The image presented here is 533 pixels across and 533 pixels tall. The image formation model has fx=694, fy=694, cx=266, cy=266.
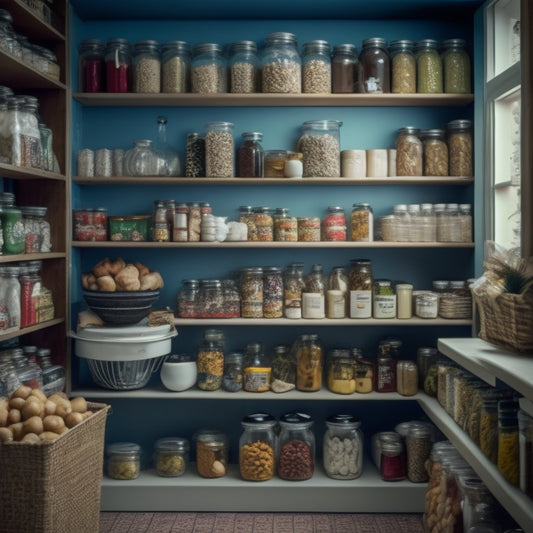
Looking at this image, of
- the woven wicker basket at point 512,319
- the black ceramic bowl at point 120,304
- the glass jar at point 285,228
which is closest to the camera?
the woven wicker basket at point 512,319

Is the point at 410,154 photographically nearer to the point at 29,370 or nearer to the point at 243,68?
the point at 243,68

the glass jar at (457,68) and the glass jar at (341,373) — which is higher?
the glass jar at (457,68)

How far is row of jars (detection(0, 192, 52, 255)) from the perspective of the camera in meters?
2.82

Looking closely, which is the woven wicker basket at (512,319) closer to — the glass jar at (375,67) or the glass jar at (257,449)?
the glass jar at (257,449)

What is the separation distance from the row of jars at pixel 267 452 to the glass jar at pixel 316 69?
1.63 metres

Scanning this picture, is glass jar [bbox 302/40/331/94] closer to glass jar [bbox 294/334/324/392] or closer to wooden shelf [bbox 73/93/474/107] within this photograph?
wooden shelf [bbox 73/93/474/107]

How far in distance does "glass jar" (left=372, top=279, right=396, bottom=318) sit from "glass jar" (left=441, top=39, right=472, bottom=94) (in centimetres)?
104

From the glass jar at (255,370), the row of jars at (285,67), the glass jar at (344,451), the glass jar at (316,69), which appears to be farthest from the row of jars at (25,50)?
the glass jar at (344,451)

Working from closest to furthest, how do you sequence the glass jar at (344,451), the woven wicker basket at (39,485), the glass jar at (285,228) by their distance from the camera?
the woven wicker basket at (39,485) < the glass jar at (344,451) < the glass jar at (285,228)

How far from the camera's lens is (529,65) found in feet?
8.46

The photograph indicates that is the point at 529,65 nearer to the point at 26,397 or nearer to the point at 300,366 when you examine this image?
the point at 300,366

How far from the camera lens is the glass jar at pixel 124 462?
3.39m

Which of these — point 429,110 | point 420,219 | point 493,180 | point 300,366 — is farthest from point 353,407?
point 429,110

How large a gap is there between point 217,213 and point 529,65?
1759mm
